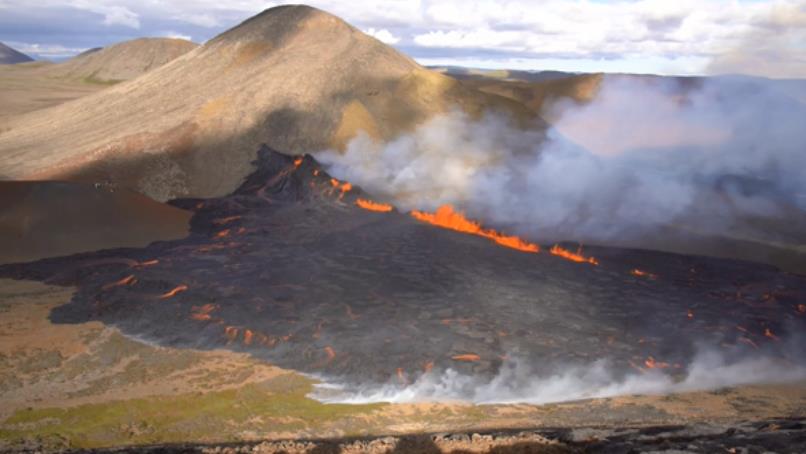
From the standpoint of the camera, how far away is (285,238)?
67.2ft

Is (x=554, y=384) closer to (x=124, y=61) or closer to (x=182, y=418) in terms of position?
(x=182, y=418)

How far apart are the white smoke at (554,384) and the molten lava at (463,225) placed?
748 cm

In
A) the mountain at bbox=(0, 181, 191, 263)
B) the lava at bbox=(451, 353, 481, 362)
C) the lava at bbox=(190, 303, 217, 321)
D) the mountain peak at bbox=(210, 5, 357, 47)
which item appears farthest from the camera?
Result: the mountain peak at bbox=(210, 5, 357, 47)

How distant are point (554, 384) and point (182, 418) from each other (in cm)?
672

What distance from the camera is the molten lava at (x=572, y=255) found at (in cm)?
1962

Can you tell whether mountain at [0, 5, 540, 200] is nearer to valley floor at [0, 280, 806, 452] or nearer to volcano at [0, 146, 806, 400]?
volcano at [0, 146, 806, 400]

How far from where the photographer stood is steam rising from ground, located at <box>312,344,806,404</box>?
11.6m

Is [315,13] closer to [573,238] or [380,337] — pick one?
[573,238]

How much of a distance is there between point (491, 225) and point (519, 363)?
32.9 feet

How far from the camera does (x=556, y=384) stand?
40.0 ft

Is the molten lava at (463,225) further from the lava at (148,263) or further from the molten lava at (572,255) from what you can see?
the lava at (148,263)

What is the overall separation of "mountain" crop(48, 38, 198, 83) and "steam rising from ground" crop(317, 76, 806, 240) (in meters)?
83.2

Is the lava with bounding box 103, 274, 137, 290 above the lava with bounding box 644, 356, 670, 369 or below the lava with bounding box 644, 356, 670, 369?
below

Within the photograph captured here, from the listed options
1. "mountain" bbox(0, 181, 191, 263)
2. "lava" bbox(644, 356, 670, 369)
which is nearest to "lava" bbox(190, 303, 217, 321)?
"mountain" bbox(0, 181, 191, 263)
